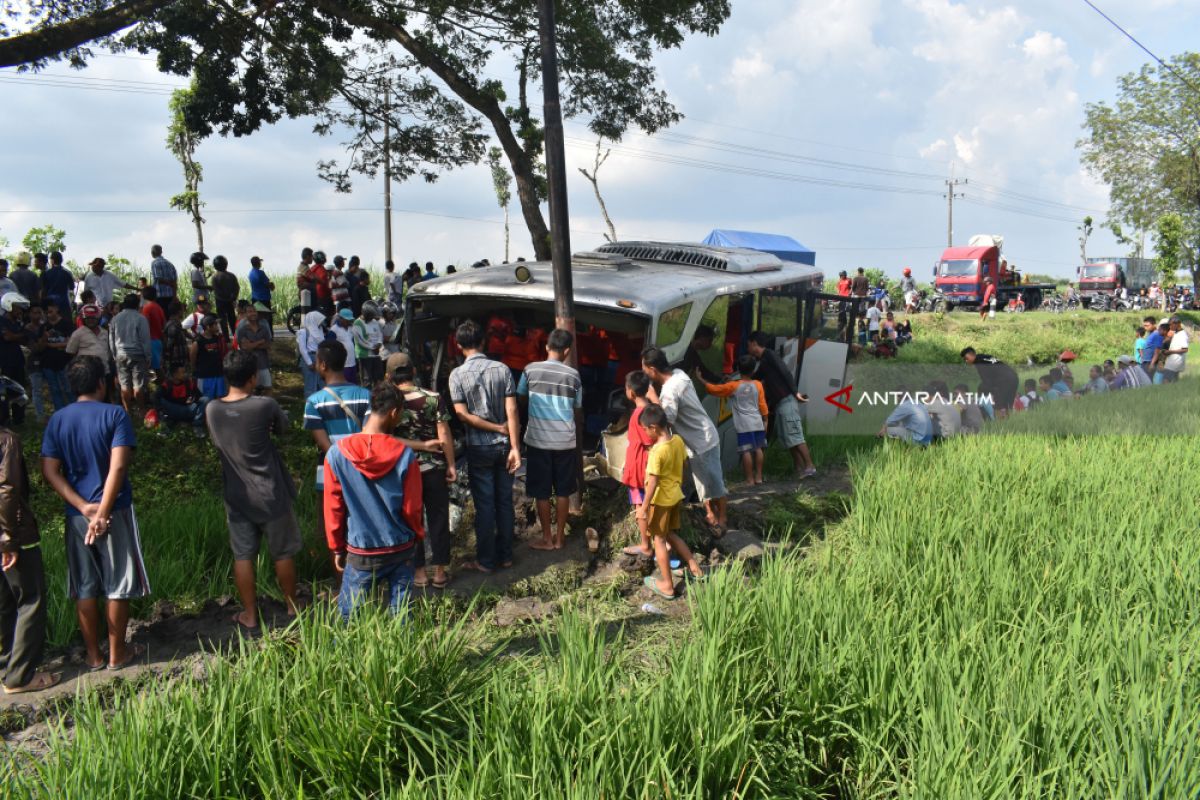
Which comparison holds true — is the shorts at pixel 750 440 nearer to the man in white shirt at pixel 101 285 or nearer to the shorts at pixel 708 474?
the shorts at pixel 708 474

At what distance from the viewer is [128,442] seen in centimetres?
459

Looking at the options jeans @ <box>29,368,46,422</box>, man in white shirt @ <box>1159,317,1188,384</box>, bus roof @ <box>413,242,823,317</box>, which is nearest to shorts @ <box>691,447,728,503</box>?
bus roof @ <box>413,242,823,317</box>

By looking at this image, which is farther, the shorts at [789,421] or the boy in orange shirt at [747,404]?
the shorts at [789,421]

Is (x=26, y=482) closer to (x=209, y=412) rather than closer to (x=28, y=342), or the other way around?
(x=209, y=412)

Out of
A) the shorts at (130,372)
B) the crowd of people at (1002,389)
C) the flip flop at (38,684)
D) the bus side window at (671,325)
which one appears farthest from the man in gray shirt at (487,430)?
the shorts at (130,372)

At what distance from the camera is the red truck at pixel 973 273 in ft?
112

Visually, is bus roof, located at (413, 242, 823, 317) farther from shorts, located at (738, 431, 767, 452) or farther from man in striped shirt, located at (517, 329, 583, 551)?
shorts, located at (738, 431, 767, 452)

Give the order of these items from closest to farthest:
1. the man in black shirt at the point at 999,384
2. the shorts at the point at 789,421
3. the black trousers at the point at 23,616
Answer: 1. the black trousers at the point at 23,616
2. the shorts at the point at 789,421
3. the man in black shirt at the point at 999,384

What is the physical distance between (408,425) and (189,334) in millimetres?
6679

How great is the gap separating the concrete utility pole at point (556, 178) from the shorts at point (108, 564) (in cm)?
337

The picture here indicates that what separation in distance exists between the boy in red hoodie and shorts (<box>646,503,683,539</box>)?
166 cm

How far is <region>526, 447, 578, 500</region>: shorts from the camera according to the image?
20.7ft

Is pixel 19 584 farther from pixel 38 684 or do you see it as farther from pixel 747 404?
pixel 747 404

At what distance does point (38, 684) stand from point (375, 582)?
1913 millimetres
